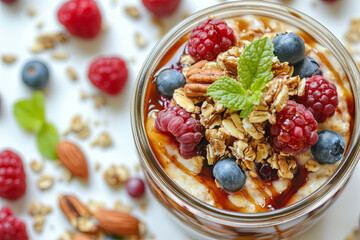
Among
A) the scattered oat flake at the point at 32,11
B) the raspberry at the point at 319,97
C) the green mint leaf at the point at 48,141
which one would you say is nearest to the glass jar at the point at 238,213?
the raspberry at the point at 319,97

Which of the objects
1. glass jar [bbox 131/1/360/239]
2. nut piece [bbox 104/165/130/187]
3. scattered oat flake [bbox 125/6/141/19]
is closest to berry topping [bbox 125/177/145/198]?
nut piece [bbox 104/165/130/187]

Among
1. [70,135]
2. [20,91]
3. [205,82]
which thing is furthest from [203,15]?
[20,91]

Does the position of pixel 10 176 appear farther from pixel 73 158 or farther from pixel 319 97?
pixel 319 97

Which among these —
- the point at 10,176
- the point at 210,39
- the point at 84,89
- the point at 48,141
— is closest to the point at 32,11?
Result: the point at 84,89

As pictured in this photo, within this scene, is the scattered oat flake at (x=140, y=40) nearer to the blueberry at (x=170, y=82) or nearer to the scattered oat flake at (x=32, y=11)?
the scattered oat flake at (x=32, y=11)

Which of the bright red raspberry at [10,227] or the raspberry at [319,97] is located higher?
the bright red raspberry at [10,227]

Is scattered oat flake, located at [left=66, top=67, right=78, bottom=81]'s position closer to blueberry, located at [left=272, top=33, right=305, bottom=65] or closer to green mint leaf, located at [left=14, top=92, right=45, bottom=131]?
green mint leaf, located at [left=14, top=92, right=45, bottom=131]
